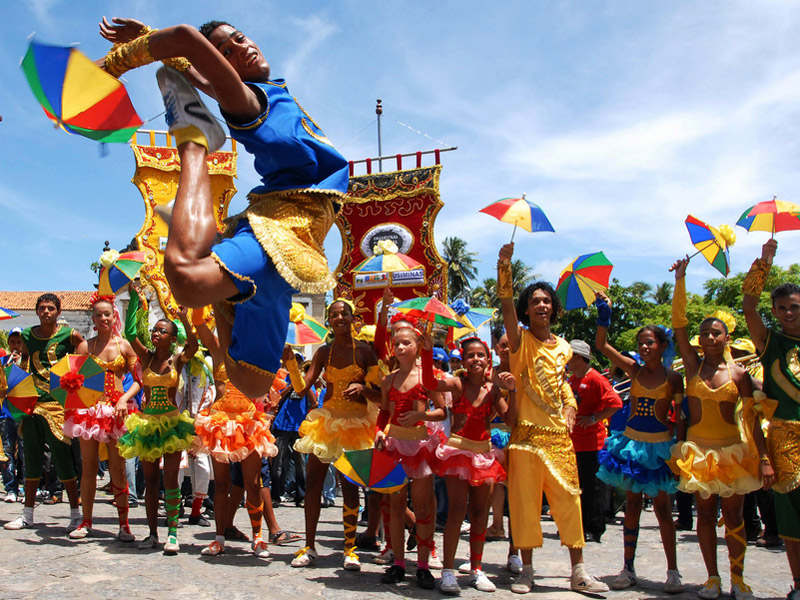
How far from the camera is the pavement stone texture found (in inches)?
184

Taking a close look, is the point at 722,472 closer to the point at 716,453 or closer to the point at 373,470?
the point at 716,453

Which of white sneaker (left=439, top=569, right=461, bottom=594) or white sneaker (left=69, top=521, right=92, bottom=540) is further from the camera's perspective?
white sneaker (left=69, top=521, right=92, bottom=540)

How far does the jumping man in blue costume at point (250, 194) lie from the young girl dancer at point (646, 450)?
3.08m

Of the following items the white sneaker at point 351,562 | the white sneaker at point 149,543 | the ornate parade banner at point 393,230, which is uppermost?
the ornate parade banner at point 393,230

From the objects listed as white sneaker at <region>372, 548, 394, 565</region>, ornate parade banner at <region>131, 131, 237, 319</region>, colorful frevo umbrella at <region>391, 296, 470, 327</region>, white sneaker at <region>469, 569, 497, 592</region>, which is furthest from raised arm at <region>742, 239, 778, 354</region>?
ornate parade banner at <region>131, 131, 237, 319</region>

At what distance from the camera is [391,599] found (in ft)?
15.4

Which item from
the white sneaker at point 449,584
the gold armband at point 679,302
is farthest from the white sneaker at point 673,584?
the gold armband at point 679,302

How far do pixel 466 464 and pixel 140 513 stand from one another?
4.75 m

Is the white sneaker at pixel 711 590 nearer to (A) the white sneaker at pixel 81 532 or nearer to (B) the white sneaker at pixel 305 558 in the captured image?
(B) the white sneaker at pixel 305 558

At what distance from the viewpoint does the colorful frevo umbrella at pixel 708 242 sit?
554 cm

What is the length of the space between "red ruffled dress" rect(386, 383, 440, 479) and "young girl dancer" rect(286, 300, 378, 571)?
Result: 54 centimetres

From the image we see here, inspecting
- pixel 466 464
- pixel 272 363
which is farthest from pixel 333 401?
pixel 272 363

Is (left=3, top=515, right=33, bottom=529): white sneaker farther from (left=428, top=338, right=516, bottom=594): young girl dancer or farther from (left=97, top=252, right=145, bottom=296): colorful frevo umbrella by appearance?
(left=428, top=338, right=516, bottom=594): young girl dancer

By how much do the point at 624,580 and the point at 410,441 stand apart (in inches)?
71.9
